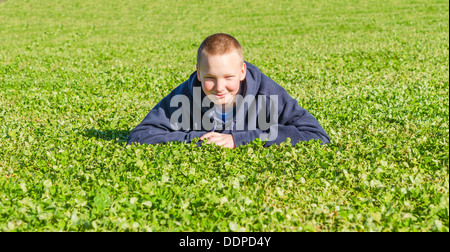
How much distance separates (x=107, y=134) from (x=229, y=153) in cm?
276

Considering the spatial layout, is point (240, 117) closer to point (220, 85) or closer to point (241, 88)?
point (241, 88)

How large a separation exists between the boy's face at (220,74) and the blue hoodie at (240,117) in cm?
38

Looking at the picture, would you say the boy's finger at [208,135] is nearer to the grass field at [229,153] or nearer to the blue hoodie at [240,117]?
the blue hoodie at [240,117]

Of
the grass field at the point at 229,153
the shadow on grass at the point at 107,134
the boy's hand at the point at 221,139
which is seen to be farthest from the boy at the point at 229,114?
the shadow on grass at the point at 107,134

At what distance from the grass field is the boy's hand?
0.18m

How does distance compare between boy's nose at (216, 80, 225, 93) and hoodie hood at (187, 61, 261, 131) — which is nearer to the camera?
boy's nose at (216, 80, 225, 93)

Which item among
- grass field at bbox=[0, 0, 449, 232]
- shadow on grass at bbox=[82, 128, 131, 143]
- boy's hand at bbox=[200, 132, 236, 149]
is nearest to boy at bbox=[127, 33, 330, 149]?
boy's hand at bbox=[200, 132, 236, 149]

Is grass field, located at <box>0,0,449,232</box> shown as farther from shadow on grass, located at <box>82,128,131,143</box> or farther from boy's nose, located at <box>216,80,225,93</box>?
boy's nose, located at <box>216,80,225,93</box>

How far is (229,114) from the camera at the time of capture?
7.04 metres

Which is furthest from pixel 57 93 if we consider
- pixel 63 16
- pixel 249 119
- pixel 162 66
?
pixel 63 16

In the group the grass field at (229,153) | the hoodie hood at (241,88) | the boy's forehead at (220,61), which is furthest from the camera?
the hoodie hood at (241,88)

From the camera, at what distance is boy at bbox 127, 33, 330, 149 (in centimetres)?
644

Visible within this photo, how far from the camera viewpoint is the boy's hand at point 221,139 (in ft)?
21.2
